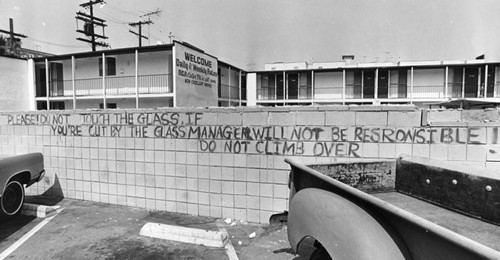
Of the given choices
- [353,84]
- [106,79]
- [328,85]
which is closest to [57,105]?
[106,79]

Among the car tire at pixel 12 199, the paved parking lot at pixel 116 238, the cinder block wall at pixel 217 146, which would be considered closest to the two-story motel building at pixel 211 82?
the cinder block wall at pixel 217 146

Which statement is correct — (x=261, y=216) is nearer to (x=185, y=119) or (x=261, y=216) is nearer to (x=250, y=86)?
(x=185, y=119)

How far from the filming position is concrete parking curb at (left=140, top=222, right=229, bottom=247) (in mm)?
4285

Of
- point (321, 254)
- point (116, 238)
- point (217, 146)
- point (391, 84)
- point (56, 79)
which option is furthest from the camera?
point (391, 84)

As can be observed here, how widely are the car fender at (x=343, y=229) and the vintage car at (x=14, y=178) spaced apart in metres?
5.00

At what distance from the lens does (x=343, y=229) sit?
6.86 feet

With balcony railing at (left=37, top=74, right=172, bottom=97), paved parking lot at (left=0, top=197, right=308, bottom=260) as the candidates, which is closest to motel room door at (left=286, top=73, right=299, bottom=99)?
balcony railing at (left=37, top=74, right=172, bottom=97)

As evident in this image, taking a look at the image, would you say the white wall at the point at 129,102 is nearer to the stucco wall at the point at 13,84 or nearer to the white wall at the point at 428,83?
the stucco wall at the point at 13,84

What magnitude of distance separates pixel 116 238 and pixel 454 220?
4488mm

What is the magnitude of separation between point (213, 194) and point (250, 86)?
24837 mm

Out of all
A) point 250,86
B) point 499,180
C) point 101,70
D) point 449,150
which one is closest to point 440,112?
Answer: point 449,150

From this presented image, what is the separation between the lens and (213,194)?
5398mm

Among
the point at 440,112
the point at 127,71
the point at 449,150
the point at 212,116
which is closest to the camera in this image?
the point at 449,150

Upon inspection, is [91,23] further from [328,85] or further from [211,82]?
[328,85]
